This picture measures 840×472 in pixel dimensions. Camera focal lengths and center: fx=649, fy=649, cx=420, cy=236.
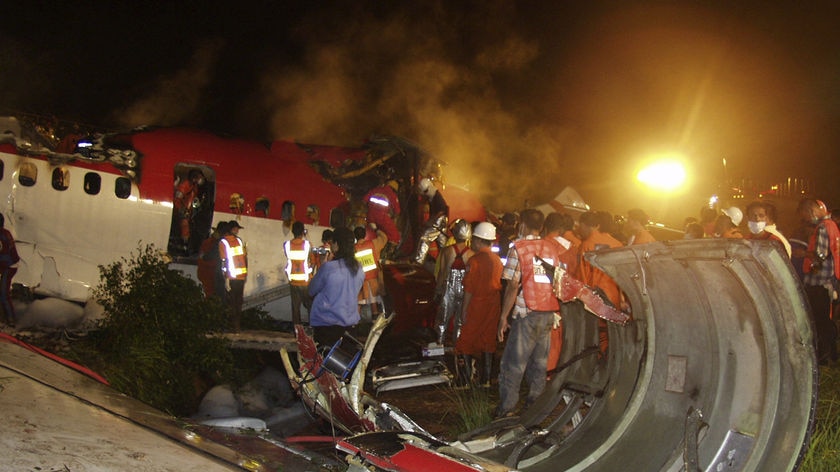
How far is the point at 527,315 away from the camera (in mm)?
6324

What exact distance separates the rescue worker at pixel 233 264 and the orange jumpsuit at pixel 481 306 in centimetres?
381

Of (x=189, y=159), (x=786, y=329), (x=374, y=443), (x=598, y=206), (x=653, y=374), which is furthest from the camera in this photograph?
(x=598, y=206)

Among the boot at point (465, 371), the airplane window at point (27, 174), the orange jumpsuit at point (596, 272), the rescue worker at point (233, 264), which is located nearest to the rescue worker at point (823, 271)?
the orange jumpsuit at point (596, 272)

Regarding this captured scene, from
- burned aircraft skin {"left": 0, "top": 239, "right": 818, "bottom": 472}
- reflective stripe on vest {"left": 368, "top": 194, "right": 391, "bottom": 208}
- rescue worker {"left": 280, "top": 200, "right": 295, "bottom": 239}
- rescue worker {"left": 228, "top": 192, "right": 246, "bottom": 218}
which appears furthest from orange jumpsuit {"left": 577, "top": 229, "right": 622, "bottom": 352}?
rescue worker {"left": 228, "top": 192, "right": 246, "bottom": 218}

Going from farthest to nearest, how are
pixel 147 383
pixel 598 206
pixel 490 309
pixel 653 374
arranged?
pixel 598 206 → pixel 490 309 → pixel 147 383 → pixel 653 374

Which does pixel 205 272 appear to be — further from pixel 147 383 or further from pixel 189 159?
pixel 147 383

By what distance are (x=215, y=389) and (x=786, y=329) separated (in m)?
5.77

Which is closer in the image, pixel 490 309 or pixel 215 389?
pixel 215 389

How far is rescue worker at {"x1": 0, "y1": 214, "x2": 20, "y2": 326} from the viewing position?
354 inches

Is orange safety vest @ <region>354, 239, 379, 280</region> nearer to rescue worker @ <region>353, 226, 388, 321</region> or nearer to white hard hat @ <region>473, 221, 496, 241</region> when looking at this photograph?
rescue worker @ <region>353, 226, 388, 321</region>

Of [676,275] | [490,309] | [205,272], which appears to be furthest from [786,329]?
[205,272]

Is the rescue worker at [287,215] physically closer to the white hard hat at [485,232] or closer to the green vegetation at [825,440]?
the white hard hat at [485,232]

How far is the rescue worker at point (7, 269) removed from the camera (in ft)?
29.5

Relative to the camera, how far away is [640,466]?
3676 mm
